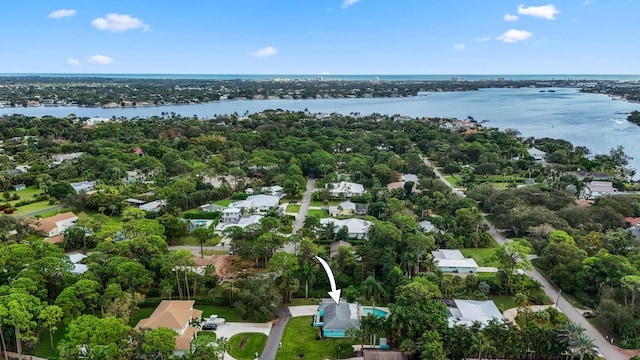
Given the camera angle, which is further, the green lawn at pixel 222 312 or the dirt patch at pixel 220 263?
the dirt patch at pixel 220 263

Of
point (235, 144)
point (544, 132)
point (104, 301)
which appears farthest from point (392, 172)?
point (544, 132)

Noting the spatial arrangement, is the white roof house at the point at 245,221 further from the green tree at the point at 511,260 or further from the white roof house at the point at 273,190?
the green tree at the point at 511,260

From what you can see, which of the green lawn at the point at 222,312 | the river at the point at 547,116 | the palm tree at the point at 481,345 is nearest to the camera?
the palm tree at the point at 481,345

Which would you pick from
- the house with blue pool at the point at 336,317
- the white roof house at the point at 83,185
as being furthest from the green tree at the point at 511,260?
the white roof house at the point at 83,185

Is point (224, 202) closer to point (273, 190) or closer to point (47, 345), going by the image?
point (273, 190)

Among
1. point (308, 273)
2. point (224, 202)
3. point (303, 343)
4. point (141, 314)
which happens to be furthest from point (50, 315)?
point (224, 202)

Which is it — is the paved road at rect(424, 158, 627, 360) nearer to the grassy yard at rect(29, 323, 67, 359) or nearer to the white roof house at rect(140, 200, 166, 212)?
the grassy yard at rect(29, 323, 67, 359)

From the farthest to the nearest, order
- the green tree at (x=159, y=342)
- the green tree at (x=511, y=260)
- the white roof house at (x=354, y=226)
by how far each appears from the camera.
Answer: the white roof house at (x=354, y=226) → the green tree at (x=511, y=260) → the green tree at (x=159, y=342)
